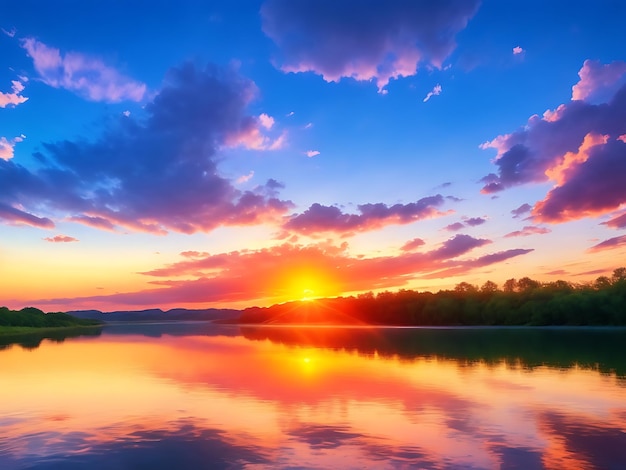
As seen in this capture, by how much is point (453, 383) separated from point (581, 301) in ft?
370

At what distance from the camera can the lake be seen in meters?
16.7

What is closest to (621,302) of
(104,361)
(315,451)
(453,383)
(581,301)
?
(581,301)

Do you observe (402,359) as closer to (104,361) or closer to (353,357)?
(353,357)

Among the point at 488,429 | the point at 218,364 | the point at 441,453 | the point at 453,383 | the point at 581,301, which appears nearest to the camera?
the point at 441,453

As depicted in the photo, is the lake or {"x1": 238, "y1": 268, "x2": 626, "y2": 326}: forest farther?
{"x1": 238, "y1": 268, "x2": 626, "y2": 326}: forest

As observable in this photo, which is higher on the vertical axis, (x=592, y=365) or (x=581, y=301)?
(x=581, y=301)

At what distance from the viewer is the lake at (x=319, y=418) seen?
658 inches

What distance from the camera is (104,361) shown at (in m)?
53.7

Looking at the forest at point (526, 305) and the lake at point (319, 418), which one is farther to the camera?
the forest at point (526, 305)

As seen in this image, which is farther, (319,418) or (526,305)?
(526,305)

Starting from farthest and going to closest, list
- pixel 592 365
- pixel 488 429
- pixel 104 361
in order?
pixel 104 361 < pixel 592 365 < pixel 488 429

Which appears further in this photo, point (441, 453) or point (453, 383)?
point (453, 383)

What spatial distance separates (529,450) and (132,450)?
1441cm

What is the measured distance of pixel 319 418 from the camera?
76.2 feet
